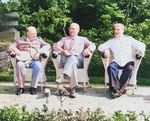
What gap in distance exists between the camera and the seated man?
5.05 meters

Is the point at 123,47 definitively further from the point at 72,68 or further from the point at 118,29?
the point at 72,68

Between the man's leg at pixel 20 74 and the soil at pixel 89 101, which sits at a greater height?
the man's leg at pixel 20 74

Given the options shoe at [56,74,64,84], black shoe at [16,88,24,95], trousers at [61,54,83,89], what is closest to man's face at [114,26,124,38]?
trousers at [61,54,83,89]

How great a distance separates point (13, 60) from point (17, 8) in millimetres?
1043

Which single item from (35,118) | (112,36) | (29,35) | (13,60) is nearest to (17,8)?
(29,35)

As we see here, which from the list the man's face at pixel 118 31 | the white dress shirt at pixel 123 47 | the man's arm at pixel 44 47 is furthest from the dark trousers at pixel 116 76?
the man's arm at pixel 44 47

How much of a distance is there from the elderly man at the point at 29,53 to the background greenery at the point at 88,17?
0.28 metres

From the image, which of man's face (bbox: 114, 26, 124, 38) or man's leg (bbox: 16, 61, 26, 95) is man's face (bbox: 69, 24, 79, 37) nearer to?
man's face (bbox: 114, 26, 124, 38)

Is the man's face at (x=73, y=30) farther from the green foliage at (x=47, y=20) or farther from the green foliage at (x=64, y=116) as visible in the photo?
the green foliage at (x=64, y=116)

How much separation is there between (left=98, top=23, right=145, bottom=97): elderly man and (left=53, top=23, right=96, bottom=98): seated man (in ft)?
Result: 1.07

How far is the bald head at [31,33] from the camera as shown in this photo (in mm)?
5246

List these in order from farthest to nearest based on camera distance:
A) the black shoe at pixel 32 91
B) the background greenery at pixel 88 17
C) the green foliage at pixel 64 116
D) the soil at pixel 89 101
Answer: the background greenery at pixel 88 17, the black shoe at pixel 32 91, the soil at pixel 89 101, the green foliage at pixel 64 116

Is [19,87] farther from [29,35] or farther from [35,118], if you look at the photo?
[35,118]

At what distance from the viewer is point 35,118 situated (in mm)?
3998
